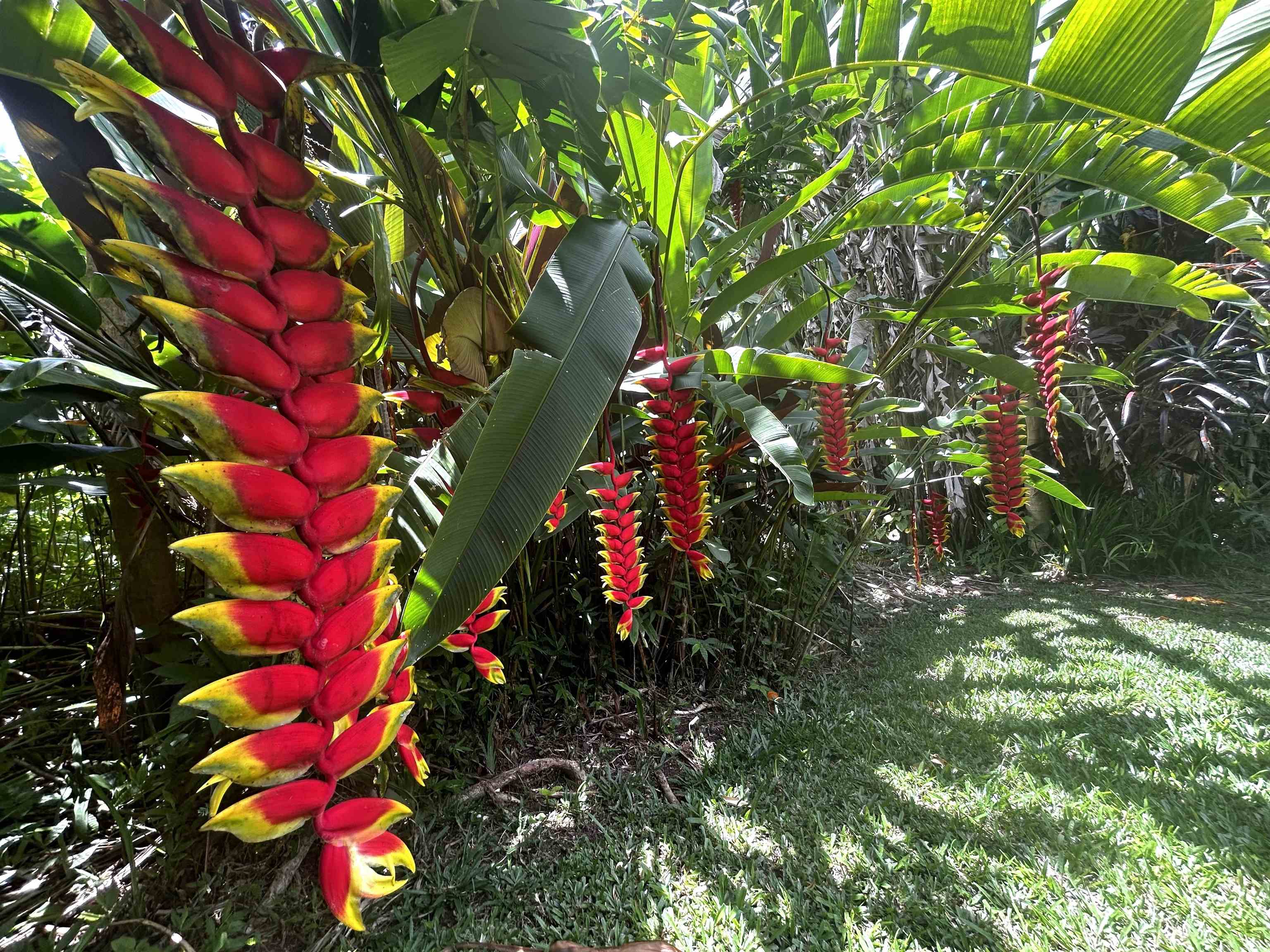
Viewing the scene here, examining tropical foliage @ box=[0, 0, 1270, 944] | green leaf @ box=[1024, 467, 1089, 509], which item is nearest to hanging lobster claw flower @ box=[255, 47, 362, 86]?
tropical foliage @ box=[0, 0, 1270, 944]

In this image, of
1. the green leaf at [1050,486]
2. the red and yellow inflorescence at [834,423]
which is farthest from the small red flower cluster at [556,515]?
the green leaf at [1050,486]

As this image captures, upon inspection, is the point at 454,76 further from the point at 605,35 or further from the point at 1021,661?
the point at 1021,661

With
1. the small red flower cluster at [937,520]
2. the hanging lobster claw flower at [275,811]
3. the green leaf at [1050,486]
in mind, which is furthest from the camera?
the small red flower cluster at [937,520]

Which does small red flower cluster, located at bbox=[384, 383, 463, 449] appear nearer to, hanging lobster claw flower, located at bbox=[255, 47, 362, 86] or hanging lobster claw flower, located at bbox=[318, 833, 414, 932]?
hanging lobster claw flower, located at bbox=[255, 47, 362, 86]

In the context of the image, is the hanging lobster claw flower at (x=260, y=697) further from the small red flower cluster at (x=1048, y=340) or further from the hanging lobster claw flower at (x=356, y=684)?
the small red flower cluster at (x=1048, y=340)

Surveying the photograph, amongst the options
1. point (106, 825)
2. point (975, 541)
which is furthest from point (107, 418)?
point (975, 541)

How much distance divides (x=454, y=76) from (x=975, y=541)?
461 cm

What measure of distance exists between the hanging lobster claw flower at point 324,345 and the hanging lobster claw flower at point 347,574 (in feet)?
0.32

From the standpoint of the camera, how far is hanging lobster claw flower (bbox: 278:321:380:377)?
287 mm

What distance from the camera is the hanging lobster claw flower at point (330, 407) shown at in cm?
29

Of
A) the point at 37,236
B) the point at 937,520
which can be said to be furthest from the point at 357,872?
the point at 937,520

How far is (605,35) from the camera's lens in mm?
777

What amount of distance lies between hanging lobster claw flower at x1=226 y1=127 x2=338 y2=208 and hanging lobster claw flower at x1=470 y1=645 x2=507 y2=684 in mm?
423

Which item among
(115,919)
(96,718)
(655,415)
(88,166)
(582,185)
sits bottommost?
(115,919)
